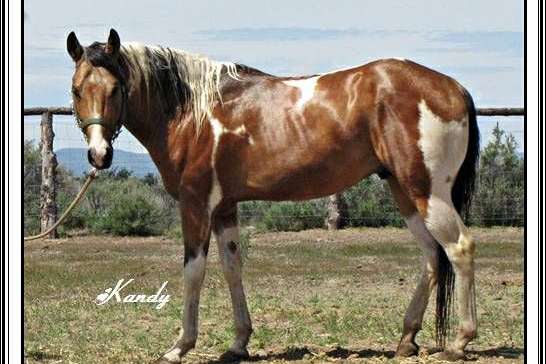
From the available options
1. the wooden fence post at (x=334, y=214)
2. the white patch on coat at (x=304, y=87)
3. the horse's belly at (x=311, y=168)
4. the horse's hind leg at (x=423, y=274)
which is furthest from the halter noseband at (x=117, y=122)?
the wooden fence post at (x=334, y=214)

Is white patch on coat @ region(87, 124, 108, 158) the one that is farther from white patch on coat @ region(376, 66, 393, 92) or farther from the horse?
white patch on coat @ region(376, 66, 393, 92)

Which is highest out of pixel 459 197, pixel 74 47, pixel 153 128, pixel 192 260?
pixel 74 47

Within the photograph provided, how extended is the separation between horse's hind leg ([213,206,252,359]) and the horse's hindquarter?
342 millimetres

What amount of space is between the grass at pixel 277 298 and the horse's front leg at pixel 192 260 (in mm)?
328

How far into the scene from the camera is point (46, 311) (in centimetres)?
1004

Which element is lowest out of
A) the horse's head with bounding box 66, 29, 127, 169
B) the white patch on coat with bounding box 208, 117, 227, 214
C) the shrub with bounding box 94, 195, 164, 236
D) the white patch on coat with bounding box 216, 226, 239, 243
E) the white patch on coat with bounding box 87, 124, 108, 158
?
the shrub with bounding box 94, 195, 164, 236

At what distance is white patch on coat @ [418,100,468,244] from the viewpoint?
694cm

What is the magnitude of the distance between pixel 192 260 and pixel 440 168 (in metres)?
1.83

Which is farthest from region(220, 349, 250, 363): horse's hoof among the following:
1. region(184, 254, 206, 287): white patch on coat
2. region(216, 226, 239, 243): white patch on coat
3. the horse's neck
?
the horse's neck

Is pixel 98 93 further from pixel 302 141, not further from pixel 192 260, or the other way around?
pixel 302 141

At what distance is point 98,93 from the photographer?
6957mm

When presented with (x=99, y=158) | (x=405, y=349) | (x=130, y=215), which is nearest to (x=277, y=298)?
(x=405, y=349)

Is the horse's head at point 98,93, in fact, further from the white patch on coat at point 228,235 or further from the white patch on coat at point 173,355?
the white patch on coat at point 173,355

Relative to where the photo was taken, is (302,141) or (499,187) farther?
(499,187)
